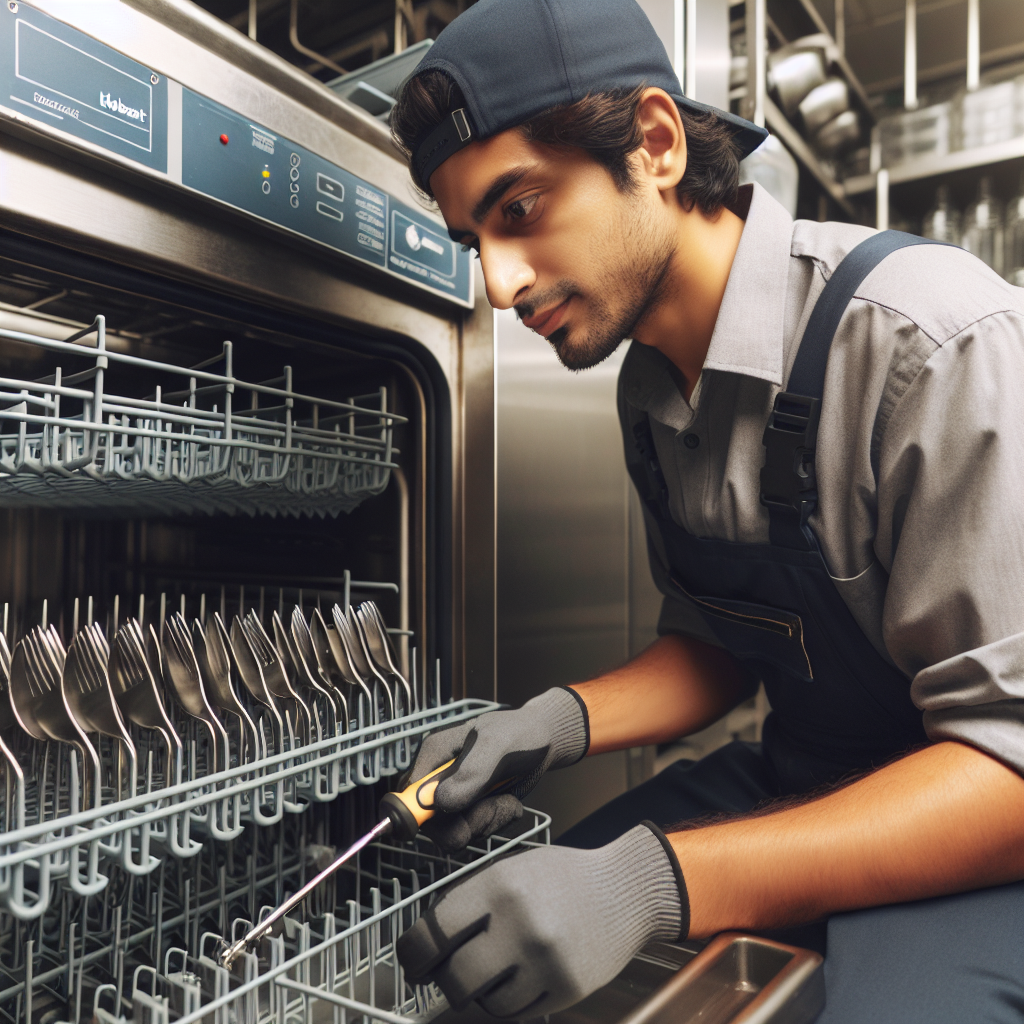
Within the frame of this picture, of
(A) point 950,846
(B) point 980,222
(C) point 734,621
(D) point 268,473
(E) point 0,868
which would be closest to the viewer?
(E) point 0,868

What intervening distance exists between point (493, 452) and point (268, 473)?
370 millimetres

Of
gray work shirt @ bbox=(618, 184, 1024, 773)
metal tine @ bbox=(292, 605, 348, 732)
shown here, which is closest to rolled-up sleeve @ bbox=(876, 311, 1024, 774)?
gray work shirt @ bbox=(618, 184, 1024, 773)

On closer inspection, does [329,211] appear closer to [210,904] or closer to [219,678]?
[219,678]

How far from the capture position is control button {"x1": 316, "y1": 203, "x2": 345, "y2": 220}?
877 millimetres

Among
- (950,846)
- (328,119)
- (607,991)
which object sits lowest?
(607,991)

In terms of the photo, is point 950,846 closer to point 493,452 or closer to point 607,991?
point 607,991

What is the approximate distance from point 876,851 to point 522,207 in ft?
2.45

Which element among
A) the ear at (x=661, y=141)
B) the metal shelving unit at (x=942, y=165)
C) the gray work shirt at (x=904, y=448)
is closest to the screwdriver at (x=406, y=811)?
the gray work shirt at (x=904, y=448)

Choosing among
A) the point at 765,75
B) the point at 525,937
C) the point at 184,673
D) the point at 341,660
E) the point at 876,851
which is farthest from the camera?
the point at 765,75

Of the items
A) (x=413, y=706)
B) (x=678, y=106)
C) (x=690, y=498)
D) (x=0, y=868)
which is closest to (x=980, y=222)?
(x=678, y=106)

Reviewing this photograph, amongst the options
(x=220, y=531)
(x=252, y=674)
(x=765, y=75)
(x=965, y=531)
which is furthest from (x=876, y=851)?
(x=765, y=75)

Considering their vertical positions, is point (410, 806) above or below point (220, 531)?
below

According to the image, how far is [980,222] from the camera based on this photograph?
2.28 metres

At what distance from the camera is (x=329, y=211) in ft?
2.92
